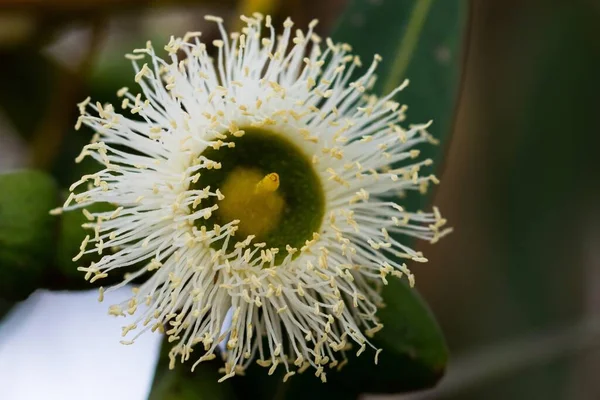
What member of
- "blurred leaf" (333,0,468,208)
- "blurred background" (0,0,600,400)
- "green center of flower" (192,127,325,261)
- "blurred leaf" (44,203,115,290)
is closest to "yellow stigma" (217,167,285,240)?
"green center of flower" (192,127,325,261)

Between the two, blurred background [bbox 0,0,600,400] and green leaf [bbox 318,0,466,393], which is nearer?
green leaf [bbox 318,0,466,393]

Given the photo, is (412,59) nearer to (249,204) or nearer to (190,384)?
(249,204)

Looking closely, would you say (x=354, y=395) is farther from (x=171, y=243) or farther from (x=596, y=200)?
(x=596, y=200)

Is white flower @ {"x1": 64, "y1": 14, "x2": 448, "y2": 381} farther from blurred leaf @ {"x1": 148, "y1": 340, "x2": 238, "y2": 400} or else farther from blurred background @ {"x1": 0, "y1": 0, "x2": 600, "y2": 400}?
blurred background @ {"x1": 0, "y1": 0, "x2": 600, "y2": 400}

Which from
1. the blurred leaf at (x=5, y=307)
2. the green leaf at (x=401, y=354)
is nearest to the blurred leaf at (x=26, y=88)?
the blurred leaf at (x=5, y=307)

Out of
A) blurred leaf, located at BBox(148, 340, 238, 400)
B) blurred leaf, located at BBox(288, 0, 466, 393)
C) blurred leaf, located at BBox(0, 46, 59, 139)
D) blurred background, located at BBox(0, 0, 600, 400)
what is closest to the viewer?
blurred leaf, located at BBox(148, 340, 238, 400)

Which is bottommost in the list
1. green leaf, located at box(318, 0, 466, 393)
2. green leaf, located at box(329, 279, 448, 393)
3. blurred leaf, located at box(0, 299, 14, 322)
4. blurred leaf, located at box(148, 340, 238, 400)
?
blurred leaf, located at box(0, 299, 14, 322)

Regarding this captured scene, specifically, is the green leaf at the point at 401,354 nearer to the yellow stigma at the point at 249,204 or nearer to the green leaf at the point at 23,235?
the yellow stigma at the point at 249,204

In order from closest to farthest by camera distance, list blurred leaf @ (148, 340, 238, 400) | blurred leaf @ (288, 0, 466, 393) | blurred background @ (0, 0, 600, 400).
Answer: blurred leaf @ (148, 340, 238, 400)
blurred leaf @ (288, 0, 466, 393)
blurred background @ (0, 0, 600, 400)
